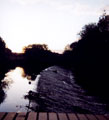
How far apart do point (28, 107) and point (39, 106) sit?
1.15 metres

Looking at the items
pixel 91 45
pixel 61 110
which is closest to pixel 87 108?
pixel 61 110

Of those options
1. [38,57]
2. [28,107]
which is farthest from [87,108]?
[38,57]

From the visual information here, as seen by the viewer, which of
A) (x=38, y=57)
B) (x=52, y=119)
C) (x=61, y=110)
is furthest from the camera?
(x=38, y=57)

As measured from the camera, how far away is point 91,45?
4891cm

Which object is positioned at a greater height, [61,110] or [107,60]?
[107,60]

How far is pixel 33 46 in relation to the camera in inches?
4953

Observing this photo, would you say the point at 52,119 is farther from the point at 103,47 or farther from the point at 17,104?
the point at 103,47

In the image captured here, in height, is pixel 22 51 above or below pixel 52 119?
above

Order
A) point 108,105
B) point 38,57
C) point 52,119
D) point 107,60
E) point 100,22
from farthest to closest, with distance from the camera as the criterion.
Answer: point 38,57
point 100,22
point 107,60
point 108,105
point 52,119

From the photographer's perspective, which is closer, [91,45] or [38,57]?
[91,45]

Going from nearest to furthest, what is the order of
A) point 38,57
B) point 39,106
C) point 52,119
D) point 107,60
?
point 52,119
point 39,106
point 107,60
point 38,57

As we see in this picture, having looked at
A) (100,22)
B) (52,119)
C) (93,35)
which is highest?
(100,22)

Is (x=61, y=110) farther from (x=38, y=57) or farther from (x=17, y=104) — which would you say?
(x=38, y=57)

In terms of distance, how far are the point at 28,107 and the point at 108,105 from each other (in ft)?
27.5
